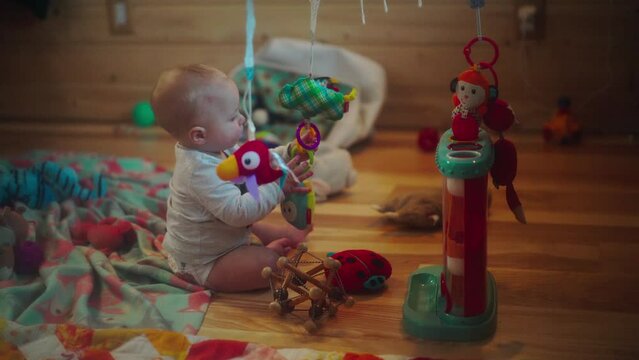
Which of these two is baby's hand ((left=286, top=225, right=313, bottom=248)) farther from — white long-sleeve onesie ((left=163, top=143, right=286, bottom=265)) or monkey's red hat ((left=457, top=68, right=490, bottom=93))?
monkey's red hat ((left=457, top=68, right=490, bottom=93))

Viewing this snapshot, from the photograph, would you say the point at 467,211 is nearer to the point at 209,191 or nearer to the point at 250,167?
the point at 250,167

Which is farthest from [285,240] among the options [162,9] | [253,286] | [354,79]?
[162,9]

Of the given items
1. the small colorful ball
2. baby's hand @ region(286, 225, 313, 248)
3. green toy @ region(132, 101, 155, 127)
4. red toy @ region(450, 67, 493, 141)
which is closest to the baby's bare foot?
baby's hand @ region(286, 225, 313, 248)

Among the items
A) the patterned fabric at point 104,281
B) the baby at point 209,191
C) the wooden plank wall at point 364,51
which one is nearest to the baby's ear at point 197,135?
the baby at point 209,191

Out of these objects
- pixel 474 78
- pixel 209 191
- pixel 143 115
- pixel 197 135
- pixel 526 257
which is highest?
pixel 474 78

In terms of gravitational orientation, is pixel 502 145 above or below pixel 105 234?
above

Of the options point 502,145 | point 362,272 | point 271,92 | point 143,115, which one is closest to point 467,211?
point 502,145

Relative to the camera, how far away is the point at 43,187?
6.63 ft

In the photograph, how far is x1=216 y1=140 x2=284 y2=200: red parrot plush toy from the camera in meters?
1.38

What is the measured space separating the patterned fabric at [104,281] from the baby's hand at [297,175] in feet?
0.88

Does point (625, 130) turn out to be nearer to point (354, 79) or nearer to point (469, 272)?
point (354, 79)

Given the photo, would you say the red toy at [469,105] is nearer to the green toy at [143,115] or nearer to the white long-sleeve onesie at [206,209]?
the white long-sleeve onesie at [206,209]

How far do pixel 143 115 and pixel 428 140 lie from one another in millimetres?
1094

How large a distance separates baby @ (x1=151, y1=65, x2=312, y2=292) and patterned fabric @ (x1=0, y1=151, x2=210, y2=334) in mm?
66
